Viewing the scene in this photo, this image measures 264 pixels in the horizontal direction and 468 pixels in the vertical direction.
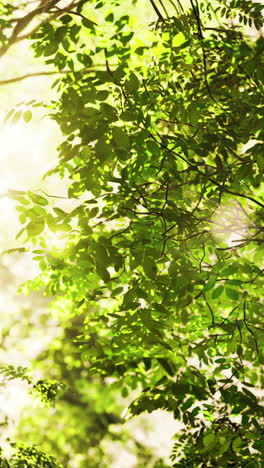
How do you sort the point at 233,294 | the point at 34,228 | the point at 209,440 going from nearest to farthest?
the point at 233,294, the point at 34,228, the point at 209,440

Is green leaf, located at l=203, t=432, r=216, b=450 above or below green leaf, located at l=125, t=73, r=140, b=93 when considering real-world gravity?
below

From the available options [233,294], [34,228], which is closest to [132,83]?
[34,228]

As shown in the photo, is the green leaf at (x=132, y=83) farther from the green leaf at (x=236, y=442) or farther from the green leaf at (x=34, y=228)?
the green leaf at (x=236, y=442)

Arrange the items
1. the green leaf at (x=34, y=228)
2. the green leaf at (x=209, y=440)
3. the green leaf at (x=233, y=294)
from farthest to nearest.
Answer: the green leaf at (x=209, y=440) → the green leaf at (x=34, y=228) → the green leaf at (x=233, y=294)

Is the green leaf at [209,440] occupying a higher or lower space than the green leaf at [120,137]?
lower

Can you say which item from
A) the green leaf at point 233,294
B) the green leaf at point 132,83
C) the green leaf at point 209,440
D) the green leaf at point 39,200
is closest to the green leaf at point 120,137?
the green leaf at point 132,83

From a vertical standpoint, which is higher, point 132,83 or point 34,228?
point 132,83

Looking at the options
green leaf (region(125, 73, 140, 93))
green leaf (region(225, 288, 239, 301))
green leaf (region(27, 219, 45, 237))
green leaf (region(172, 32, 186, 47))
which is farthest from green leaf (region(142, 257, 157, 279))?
green leaf (region(172, 32, 186, 47))

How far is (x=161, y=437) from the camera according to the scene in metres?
12.6

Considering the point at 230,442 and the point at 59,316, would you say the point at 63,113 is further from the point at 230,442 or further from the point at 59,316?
the point at 59,316

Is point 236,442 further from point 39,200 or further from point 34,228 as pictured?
point 39,200

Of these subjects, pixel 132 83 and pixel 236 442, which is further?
pixel 236 442

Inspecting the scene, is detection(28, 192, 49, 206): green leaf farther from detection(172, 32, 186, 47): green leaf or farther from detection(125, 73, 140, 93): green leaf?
detection(172, 32, 186, 47): green leaf

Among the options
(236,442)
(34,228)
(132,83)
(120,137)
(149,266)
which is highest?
(132,83)
